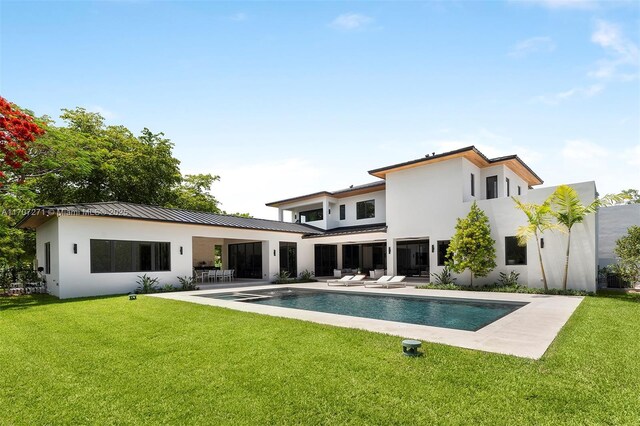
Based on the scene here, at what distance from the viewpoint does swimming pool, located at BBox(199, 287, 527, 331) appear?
10430mm

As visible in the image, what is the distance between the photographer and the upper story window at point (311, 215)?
30916 mm

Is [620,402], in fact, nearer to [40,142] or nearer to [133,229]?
[133,229]

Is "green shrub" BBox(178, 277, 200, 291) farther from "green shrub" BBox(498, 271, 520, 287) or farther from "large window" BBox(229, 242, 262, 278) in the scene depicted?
"green shrub" BBox(498, 271, 520, 287)

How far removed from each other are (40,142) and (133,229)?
18.1 feet

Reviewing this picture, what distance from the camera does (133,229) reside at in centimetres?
1783

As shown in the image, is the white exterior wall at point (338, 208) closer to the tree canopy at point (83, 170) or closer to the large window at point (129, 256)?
the tree canopy at point (83, 170)

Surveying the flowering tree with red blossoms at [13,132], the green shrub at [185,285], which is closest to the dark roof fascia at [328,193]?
the green shrub at [185,285]

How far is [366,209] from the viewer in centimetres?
2766

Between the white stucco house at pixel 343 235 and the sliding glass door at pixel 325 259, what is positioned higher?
the white stucco house at pixel 343 235

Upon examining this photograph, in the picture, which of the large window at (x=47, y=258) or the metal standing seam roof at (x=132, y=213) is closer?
the metal standing seam roof at (x=132, y=213)

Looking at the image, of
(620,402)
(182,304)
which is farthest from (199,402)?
(182,304)

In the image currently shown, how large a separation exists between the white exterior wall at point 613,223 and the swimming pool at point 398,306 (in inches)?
638

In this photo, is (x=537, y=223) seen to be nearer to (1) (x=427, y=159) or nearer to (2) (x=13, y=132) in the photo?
(1) (x=427, y=159)

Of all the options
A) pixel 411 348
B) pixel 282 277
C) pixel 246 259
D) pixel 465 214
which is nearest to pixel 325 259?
pixel 282 277
